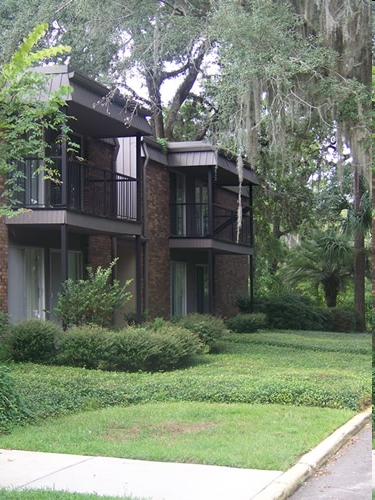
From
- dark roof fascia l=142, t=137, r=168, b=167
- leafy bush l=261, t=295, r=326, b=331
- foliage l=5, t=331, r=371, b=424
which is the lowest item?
foliage l=5, t=331, r=371, b=424

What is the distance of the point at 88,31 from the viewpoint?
18453 millimetres

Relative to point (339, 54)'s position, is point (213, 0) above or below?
above

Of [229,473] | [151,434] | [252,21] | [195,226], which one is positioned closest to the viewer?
[229,473]

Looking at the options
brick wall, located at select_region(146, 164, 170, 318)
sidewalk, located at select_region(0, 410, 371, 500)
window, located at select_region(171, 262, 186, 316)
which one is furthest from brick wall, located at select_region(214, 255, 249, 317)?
sidewalk, located at select_region(0, 410, 371, 500)

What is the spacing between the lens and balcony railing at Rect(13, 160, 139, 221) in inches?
589

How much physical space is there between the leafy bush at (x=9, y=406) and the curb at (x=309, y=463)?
3332 millimetres

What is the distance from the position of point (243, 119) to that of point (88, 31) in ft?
19.1

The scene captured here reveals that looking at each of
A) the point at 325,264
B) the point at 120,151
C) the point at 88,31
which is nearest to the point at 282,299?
the point at 325,264

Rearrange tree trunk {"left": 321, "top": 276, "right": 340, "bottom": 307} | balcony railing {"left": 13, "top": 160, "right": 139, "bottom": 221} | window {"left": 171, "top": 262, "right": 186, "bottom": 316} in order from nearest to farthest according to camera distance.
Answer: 1. balcony railing {"left": 13, "top": 160, "right": 139, "bottom": 221}
2. window {"left": 171, "top": 262, "right": 186, "bottom": 316}
3. tree trunk {"left": 321, "top": 276, "right": 340, "bottom": 307}

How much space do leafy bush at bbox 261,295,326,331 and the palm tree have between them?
2.30 m

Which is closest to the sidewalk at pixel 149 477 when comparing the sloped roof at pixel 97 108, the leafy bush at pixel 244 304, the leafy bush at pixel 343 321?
the sloped roof at pixel 97 108

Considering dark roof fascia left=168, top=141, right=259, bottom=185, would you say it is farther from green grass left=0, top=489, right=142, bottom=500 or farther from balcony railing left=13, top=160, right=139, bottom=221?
green grass left=0, top=489, right=142, bottom=500

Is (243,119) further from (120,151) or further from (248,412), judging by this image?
(248,412)

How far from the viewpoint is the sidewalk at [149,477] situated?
613 centimetres
